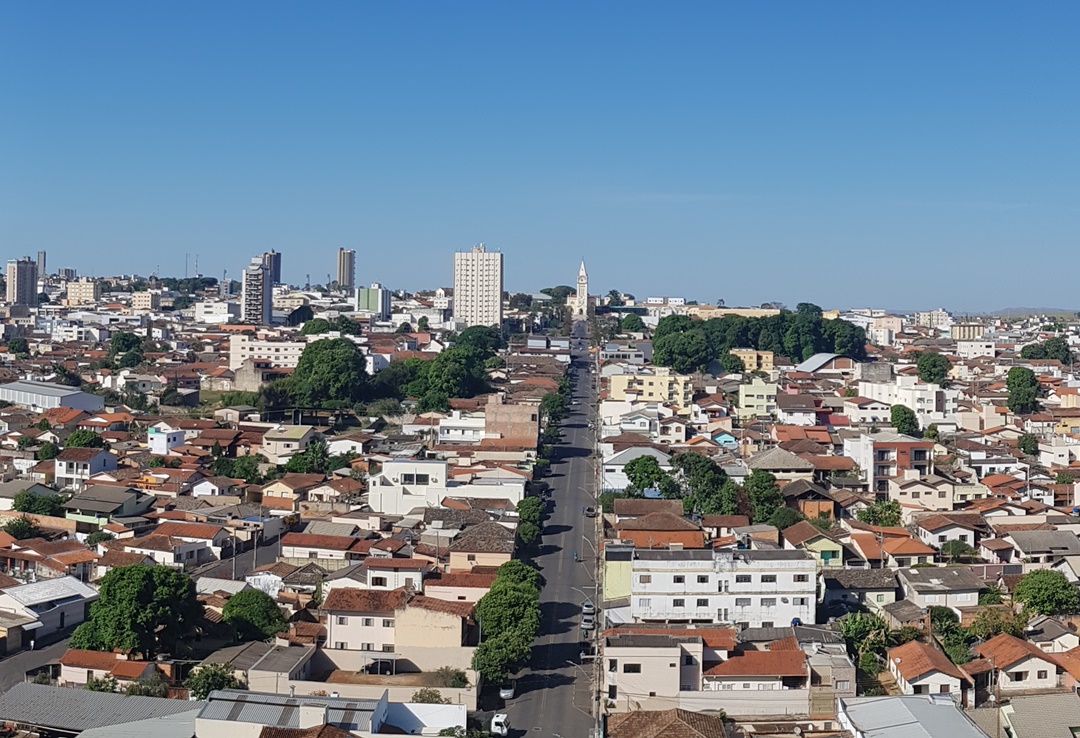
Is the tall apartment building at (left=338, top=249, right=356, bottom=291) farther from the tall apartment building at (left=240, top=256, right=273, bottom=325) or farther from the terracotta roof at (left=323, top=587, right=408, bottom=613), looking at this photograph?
the terracotta roof at (left=323, top=587, right=408, bottom=613)

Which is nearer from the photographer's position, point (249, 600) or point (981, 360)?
point (249, 600)

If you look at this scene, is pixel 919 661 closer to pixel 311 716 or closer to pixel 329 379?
pixel 311 716

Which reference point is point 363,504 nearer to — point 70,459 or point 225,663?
point 70,459

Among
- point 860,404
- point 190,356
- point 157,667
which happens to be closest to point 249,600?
point 157,667

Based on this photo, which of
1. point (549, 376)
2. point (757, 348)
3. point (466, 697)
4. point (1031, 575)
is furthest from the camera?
point (757, 348)

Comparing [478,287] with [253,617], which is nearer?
[253,617]

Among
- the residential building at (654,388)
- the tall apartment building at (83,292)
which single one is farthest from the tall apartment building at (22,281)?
the residential building at (654,388)

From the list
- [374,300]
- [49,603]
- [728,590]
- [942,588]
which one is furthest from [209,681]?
[374,300]
